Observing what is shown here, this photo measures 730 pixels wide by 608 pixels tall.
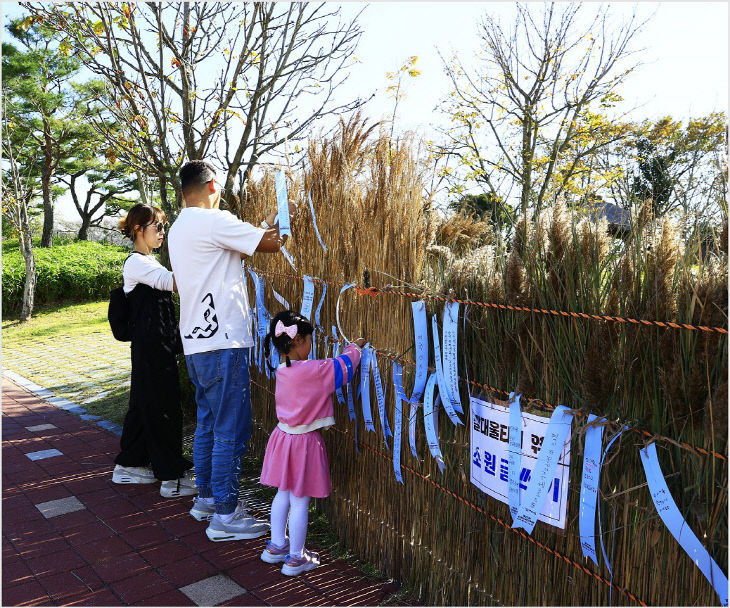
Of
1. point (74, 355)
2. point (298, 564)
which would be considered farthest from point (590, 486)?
point (74, 355)

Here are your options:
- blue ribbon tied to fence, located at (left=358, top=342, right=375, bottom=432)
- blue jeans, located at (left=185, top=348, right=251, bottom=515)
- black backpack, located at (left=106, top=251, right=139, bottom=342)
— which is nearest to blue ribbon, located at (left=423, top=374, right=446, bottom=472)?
blue ribbon tied to fence, located at (left=358, top=342, right=375, bottom=432)

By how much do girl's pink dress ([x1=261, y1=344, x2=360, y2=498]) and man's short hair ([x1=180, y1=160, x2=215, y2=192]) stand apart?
1066 mm

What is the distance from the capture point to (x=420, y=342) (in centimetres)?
251

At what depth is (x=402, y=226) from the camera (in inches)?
106

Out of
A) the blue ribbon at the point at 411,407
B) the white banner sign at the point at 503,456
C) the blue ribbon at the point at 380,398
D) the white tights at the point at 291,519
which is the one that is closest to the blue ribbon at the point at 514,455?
the white banner sign at the point at 503,456

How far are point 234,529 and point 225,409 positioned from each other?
65cm

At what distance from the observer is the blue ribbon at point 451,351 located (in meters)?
2.33

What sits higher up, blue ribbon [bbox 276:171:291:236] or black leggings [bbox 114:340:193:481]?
blue ribbon [bbox 276:171:291:236]

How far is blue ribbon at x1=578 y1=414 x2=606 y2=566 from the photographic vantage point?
1.79 meters

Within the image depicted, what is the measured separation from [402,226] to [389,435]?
98cm

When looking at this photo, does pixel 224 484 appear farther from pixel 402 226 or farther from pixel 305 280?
pixel 402 226

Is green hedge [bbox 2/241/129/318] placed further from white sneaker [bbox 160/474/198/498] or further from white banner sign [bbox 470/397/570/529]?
white banner sign [bbox 470/397/570/529]

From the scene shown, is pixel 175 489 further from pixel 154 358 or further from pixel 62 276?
pixel 62 276

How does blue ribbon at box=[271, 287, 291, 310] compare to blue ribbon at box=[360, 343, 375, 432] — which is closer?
blue ribbon at box=[360, 343, 375, 432]
